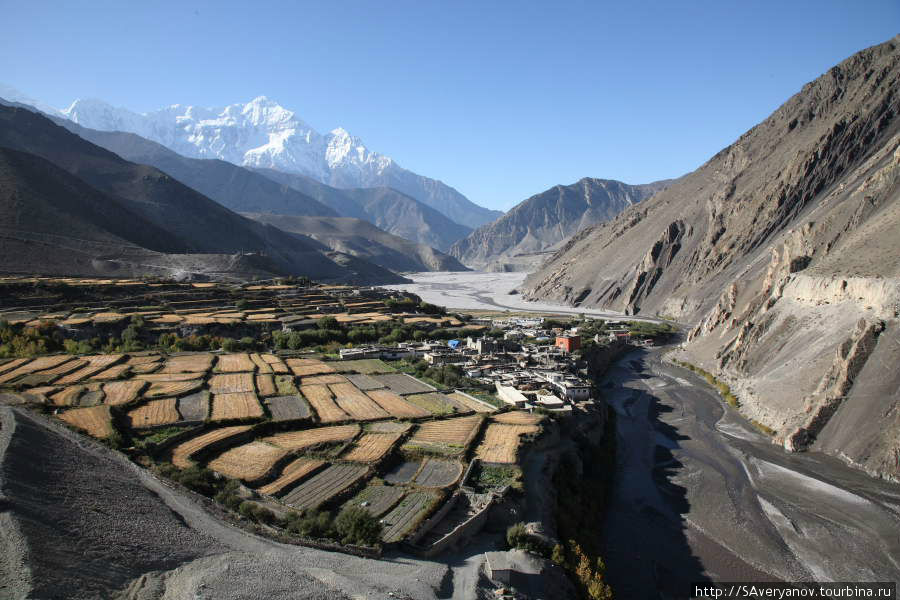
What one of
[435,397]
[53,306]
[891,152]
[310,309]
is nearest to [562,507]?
[435,397]

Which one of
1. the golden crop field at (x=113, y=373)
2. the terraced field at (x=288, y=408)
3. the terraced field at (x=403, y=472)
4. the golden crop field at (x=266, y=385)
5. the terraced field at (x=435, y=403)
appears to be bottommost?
the golden crop field at (x=113, y=373)

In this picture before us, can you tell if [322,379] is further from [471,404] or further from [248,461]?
[248,461]

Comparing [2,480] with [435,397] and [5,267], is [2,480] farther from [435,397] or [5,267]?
[5,267]

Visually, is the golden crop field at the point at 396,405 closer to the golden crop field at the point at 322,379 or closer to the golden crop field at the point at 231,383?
the golden crop field at the point at 322,379

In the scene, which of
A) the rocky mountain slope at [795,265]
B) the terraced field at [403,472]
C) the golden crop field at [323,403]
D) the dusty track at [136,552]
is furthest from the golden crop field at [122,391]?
the rocky mountain slope at [795,265]

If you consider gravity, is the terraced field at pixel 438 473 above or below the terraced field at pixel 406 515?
above

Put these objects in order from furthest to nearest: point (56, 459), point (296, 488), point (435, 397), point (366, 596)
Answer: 1. point (435, 397)
2. point (296, 488)
3. point (56, 459)
4. point (366, 596)

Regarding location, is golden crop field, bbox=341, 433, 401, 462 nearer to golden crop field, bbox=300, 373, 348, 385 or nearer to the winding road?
the winding road
